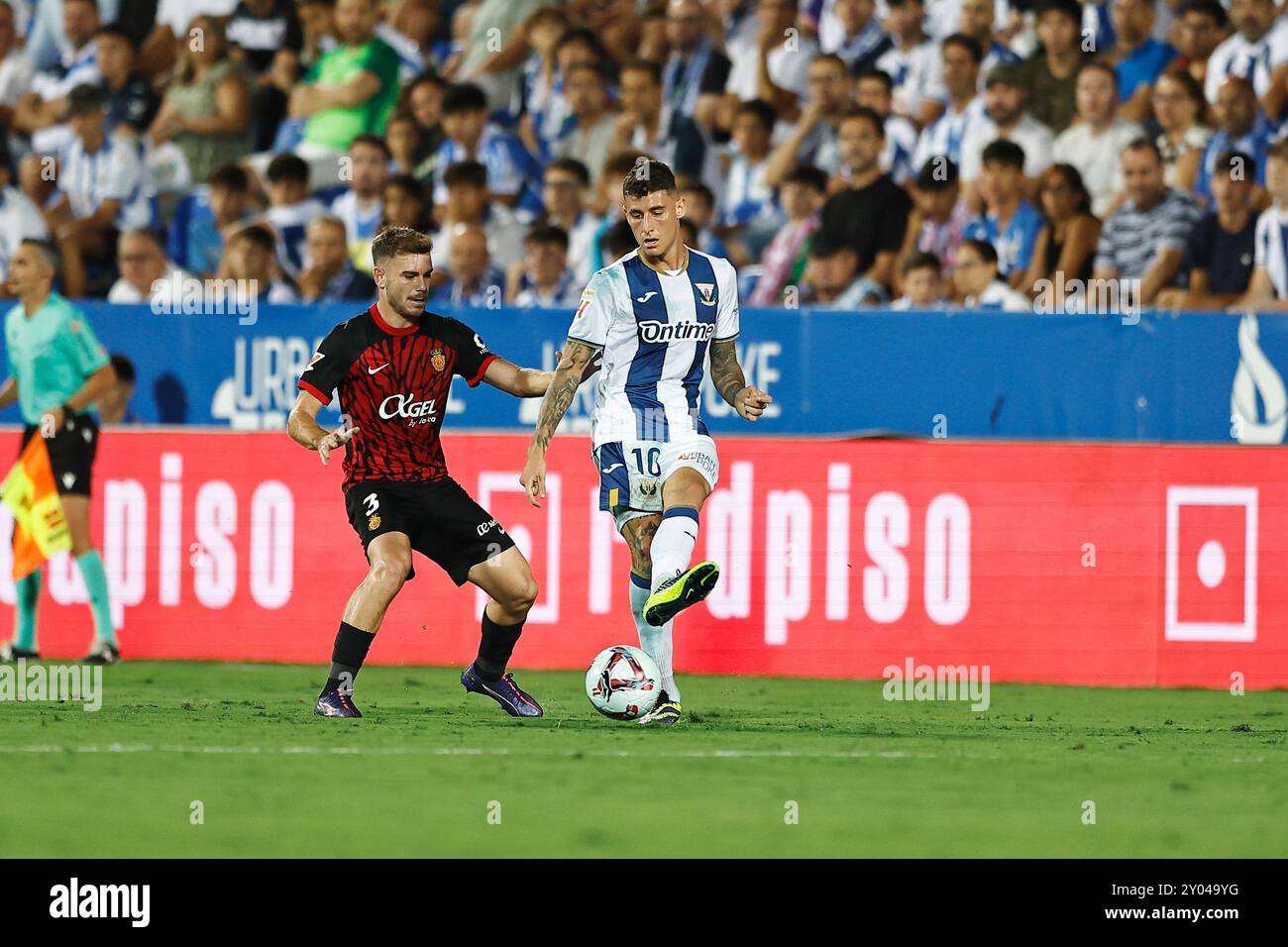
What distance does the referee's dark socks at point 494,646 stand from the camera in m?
9.49

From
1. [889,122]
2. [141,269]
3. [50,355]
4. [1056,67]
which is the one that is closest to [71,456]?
[50,355]

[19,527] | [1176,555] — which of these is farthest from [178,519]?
[1176,555]

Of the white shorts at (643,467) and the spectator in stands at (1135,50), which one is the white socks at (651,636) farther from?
the spectator in stands at (1135,50)

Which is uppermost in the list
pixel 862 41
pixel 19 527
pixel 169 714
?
pixel 862 41

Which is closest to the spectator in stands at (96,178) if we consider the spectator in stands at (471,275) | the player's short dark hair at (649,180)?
the spectator in stands at (471,275)

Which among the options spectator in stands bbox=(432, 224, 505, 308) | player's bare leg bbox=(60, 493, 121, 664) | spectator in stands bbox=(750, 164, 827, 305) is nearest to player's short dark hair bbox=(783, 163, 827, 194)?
spectator in stands bbox=(750, 164, 827, 305)

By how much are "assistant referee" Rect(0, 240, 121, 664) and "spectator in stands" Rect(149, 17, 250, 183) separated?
464 cm

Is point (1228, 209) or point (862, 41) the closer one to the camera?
point (1228, 209)

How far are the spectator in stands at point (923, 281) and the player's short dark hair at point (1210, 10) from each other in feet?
9.61

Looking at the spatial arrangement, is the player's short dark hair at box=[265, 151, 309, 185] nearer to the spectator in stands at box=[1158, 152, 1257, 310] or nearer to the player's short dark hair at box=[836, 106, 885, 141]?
the player's short dark hair at box=[836, 106, 885, 141]

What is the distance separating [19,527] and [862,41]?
7.42 meters

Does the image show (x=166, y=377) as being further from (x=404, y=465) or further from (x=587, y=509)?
(x=404, y=465)

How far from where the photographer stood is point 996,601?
39.5 ft

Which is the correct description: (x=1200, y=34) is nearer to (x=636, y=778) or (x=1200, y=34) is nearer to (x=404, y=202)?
(x=404, y=202)
